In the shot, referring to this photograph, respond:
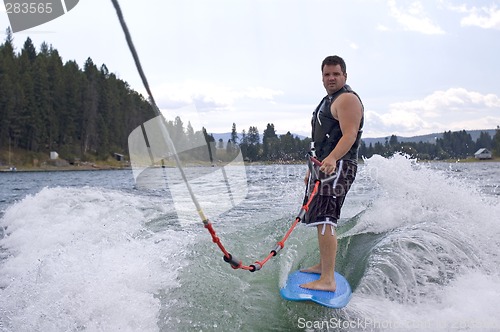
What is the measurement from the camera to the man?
383 cm

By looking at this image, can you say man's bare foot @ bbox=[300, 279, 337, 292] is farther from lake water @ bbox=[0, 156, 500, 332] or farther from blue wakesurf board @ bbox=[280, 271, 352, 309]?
lake water @ bbox=[0, 156, 500, 332]

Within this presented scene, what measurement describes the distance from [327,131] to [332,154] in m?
A: 0.40

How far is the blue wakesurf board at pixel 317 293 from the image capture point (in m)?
3.55

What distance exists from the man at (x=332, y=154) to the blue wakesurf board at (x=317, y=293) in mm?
77

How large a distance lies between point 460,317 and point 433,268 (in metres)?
0.82

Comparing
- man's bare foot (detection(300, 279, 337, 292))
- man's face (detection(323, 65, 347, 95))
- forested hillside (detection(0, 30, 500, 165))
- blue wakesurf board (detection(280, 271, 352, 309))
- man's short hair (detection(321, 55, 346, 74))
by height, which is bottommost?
blue wakesurf board (detection(280, 271, 352, 309))

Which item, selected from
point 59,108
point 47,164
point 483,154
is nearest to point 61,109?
point 59,108

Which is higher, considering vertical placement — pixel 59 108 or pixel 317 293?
pixel 59 108

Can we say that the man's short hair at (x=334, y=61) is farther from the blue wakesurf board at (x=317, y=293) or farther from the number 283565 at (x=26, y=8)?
the number 283565 at (x=26, y=8)

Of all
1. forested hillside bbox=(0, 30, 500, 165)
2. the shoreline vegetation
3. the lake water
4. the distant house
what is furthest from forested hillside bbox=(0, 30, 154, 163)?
the distant house

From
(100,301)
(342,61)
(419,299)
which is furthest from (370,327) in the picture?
(342,61)

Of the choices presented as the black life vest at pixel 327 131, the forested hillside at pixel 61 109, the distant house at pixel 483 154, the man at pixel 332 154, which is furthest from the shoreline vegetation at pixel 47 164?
the man at pixel 332 154

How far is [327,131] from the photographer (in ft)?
13.6

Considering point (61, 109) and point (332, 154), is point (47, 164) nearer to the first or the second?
point (61, 109)
